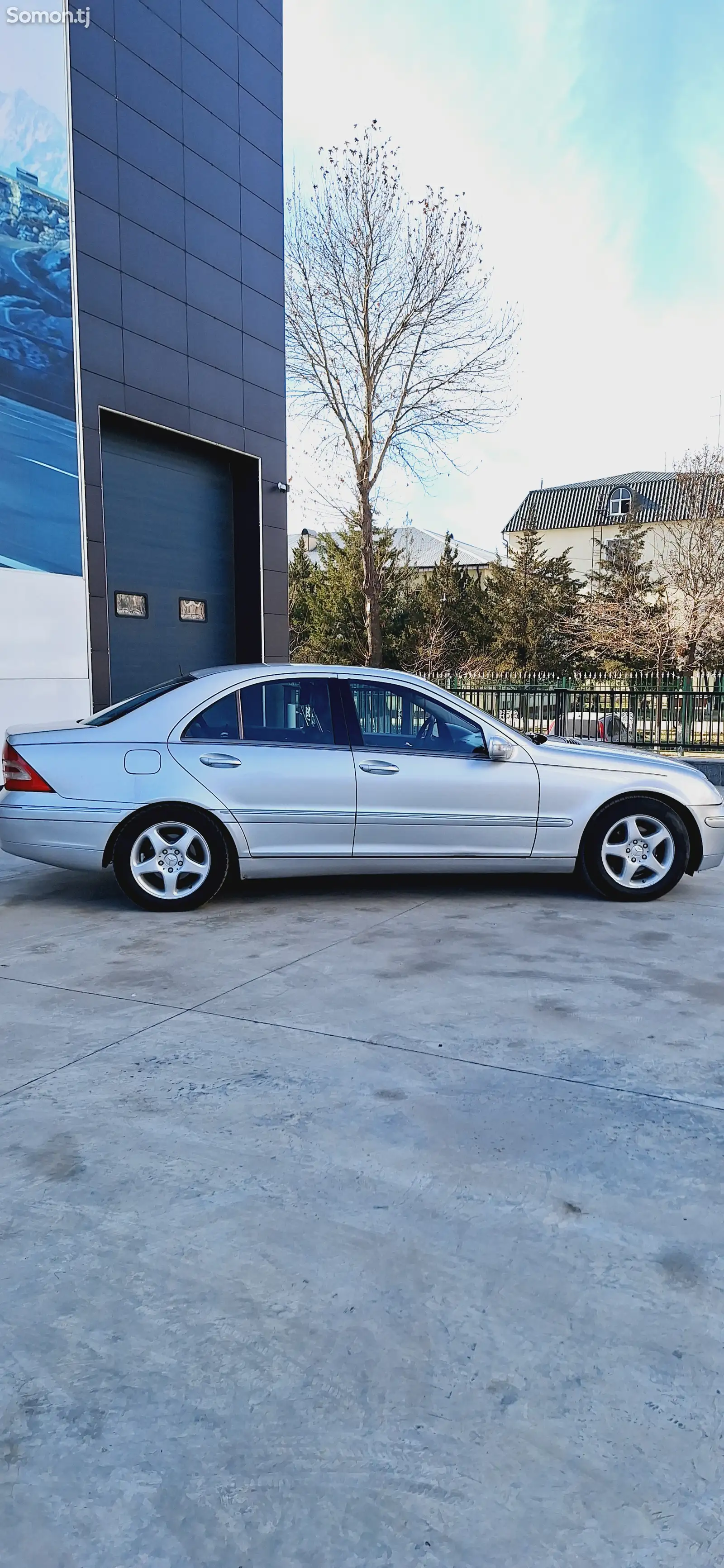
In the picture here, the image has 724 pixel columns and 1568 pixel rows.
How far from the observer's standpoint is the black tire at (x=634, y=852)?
22.1 feet

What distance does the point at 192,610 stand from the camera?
15359mm

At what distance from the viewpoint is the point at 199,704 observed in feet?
21.4

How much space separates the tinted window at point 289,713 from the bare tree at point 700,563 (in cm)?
2376

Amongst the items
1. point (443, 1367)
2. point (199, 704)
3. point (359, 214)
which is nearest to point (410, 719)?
point (199, 704)

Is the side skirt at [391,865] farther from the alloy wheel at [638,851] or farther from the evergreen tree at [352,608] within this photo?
the evergreen tree at [352,608]

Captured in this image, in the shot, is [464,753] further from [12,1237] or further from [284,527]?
[284,527]

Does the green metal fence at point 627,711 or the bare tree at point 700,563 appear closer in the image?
the green metal fence at point 627,711

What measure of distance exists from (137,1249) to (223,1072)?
3.84 feet

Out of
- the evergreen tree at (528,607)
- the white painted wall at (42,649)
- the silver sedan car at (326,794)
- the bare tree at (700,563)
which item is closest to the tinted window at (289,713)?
the silver sedan car at (326,794)

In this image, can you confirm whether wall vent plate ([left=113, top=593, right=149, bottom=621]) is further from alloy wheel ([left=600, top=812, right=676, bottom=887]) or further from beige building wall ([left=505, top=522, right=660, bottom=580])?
beige building wall ([left=505, top=522, right=660, bottom=580])

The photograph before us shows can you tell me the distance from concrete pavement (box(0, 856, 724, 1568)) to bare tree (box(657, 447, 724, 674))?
86.0 ft

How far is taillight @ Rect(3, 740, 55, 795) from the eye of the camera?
6344 millimetres

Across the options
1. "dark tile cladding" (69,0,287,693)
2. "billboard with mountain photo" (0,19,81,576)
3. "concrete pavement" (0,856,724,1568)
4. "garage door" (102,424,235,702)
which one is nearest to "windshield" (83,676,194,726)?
"concrete pavement" (0,856,724,1568)

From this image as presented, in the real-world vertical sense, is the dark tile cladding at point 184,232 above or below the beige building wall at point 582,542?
below
